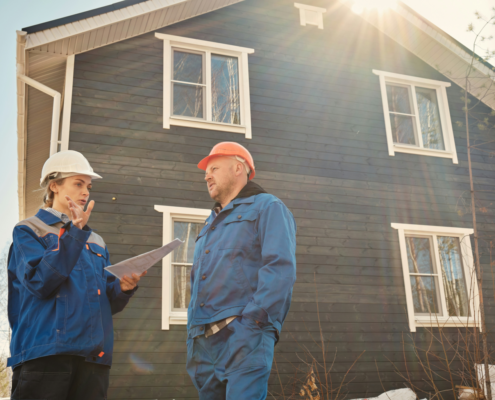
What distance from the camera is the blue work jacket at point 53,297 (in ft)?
8.08

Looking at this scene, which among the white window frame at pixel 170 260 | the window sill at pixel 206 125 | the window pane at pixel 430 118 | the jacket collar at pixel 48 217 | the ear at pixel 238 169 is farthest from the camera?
the window pane at pixel 430 118

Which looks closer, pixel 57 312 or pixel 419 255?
pixel 57 312

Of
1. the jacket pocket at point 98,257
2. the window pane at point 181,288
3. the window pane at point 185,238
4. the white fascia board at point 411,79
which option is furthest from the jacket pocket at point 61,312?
the white fascia board at point 411,79

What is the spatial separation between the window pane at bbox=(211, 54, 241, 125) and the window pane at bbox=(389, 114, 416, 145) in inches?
132

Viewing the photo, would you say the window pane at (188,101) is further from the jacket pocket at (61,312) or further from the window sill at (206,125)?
the jacket pocket at (61,312)

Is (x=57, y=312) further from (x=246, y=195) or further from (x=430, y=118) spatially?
(x=430, y=118)

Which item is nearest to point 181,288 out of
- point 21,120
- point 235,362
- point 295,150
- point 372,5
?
point 295,150

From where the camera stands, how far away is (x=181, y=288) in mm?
7242

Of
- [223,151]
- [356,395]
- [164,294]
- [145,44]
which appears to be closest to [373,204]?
[356,395]

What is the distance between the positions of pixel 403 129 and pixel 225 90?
381 cm

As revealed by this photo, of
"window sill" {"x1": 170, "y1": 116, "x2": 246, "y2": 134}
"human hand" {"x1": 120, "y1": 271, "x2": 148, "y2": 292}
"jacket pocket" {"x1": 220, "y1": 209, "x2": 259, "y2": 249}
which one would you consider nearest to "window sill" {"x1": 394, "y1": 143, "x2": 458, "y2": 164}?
"window sill" {"x1": 170, "y1": 116, "x2": 246, "y2": 134}

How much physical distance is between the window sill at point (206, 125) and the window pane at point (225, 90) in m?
0.22

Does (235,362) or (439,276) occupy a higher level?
(439,276)

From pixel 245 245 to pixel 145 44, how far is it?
6.44 metres
